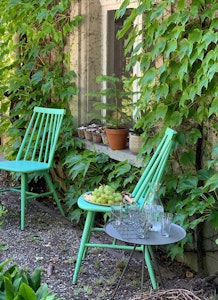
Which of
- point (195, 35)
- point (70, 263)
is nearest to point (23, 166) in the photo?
point (70, 263)

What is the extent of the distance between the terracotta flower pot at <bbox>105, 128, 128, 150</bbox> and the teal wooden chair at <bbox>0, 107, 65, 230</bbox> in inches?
22.7

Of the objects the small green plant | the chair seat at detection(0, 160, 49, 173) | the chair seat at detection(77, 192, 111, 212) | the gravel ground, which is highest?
the small green plant

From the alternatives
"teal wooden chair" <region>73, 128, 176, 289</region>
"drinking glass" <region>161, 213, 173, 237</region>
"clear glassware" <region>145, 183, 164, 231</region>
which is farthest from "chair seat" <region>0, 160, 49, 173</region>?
"drinking glass" <region>161, 213, 173, 237</region>

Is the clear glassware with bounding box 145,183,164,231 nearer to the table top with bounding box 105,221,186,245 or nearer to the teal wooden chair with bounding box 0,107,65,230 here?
the table top with bounding box 105,221,186,245

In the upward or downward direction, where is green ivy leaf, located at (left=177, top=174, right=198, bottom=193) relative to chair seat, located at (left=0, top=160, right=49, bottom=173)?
upward

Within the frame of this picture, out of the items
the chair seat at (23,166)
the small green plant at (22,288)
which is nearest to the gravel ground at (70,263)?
the chair seat at (23,166)

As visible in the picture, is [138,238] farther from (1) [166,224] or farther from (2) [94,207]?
(2) [94,207]

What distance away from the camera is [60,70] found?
4523mm

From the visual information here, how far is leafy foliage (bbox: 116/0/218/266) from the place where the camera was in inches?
106

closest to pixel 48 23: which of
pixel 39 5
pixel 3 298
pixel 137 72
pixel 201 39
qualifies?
pixel 39 5

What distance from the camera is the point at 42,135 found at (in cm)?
455

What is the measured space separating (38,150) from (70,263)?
160 cm

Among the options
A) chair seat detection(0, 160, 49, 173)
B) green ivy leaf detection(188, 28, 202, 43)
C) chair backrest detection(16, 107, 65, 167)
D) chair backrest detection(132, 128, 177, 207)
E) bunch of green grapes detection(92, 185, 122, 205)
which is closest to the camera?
green ivy leaf detection(188, 28, 202, 43)

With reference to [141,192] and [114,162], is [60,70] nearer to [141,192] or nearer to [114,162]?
[114,162]
